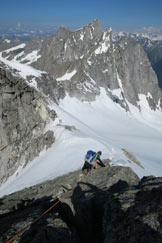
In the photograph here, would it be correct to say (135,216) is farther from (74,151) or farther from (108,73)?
(108,73)

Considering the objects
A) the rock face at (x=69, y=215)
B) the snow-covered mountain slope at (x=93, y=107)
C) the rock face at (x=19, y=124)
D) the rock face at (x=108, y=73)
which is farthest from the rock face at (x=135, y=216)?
the rock face at (x=108, y=73)

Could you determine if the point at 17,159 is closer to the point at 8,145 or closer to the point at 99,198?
the point at 8,145

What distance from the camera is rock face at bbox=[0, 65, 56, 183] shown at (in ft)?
88.3

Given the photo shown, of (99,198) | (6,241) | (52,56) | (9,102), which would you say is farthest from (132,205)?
(52,56)

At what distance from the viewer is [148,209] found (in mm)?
5988

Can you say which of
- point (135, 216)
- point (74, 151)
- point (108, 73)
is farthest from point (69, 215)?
point (108, 73)

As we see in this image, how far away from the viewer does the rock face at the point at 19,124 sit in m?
26.9

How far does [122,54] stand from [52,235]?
9963 centimetres

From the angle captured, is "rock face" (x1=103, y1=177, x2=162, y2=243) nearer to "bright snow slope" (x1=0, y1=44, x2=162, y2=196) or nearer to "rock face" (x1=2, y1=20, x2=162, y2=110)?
"bright snow slope" (x1=0, y1=44, x2=162, y2=196)

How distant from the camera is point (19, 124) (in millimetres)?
29391

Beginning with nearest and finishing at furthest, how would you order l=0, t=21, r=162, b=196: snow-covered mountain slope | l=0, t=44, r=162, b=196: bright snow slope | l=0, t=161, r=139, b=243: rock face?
l=0, t=161, r=139, b=243: rock face < l=0, t=44, r=162, b=196: bright snow slope < l=0, t=21, r=162, b=196: snow-covered mountain slope

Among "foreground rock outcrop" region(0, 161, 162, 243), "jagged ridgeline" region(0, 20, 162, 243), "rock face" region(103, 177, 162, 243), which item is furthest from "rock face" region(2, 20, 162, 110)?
"rock face" region(103, 177, 162, 243)

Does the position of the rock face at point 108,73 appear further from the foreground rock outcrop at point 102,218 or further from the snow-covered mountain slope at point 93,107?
the foreground rock outcrop at point 102,218

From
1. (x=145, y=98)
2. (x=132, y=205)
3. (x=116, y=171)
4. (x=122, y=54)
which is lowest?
(x=145, y=98)
